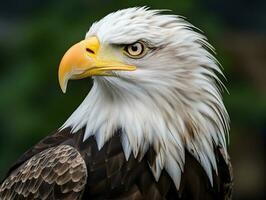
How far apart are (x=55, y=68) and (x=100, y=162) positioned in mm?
3886

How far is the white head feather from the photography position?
7148 mm

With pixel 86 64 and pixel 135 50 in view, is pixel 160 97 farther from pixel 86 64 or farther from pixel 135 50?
pixel 86 64

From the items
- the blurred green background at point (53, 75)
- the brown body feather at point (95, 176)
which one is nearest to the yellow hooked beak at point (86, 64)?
the brown body feather at point (95, 176)

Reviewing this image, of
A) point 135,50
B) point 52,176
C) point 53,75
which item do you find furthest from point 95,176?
point 53,75

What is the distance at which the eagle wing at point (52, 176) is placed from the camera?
720cm

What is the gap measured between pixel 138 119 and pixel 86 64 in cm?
49

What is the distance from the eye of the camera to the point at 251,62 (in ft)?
44.4

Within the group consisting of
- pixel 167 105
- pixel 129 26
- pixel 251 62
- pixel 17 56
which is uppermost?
pixel 129 26

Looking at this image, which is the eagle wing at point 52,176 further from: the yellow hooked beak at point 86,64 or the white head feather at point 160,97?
the yellow hooked beak at point 86,64

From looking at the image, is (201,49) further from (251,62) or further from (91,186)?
(251,62)

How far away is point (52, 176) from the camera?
728cm

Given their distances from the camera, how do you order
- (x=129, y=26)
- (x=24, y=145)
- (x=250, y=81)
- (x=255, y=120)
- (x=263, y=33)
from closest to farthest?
(x=129, y=26), (x=24, y=145), (x=255, y=120), (x=250, y=81), (x=263, y=33)

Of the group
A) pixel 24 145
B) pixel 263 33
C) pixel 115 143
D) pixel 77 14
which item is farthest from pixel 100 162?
pixel 263 33

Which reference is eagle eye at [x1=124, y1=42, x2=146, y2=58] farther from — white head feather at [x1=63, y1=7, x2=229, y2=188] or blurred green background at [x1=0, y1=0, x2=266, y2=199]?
blurred green background at [x1=0, y1=0, x2=266, y2=199]
